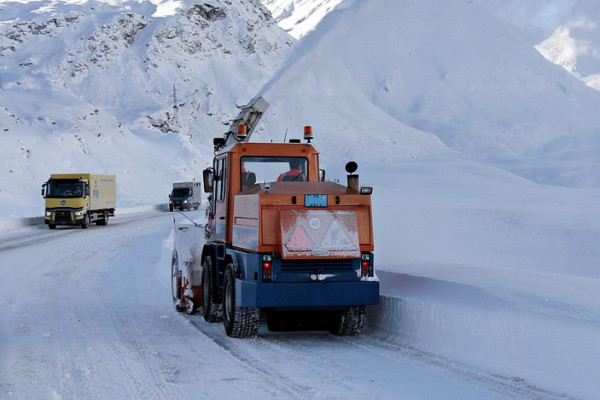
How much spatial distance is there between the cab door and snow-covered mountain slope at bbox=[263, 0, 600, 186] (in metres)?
103

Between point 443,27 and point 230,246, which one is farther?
point 443,27

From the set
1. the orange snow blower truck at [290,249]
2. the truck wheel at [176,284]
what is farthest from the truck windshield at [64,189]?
the orange snow blower truck at [290,249]

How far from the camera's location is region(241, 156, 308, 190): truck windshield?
1106 cm

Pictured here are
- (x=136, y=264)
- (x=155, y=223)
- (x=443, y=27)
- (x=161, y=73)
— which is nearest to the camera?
(x=136, y=264)

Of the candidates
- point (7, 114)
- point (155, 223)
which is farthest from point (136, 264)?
point (7, 114)

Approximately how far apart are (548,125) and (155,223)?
417ft

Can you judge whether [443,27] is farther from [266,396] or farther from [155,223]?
[266,396]

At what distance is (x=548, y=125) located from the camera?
505 ft

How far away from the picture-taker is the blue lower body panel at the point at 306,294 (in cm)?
963

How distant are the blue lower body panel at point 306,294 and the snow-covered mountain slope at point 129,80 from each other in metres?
66.0

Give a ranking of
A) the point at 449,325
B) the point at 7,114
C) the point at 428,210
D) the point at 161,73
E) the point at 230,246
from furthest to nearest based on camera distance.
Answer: the point at 161,73, the point at 7,114, the point at 428,210, the point at 230,246, the point at 449,325

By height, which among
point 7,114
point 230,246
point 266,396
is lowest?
point 266,396

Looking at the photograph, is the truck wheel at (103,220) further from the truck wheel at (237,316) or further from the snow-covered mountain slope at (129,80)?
the snow-covered mountain slope at (129,80)

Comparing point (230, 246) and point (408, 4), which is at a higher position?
point (408, 4)
